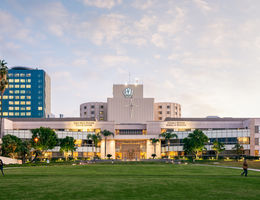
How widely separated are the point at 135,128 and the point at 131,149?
38.2ft

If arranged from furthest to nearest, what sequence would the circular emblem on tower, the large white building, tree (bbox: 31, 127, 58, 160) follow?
the circular emblem on tower
the large white building
tree (bbox: 31, 127, 58, 160)

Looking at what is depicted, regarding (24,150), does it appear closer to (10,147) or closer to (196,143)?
(10,147)

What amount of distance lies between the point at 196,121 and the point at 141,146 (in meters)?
29.9

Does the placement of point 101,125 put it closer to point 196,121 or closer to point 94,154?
point 94,154

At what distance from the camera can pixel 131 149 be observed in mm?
143625

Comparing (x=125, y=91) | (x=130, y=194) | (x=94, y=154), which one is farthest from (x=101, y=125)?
(x=130, y=194)

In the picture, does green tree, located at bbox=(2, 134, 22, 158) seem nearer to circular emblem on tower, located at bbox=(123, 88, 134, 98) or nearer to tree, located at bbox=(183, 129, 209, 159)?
tree, located at bbox=(183, 129, 209, 159)

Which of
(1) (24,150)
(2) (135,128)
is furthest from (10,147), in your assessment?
(2) (135,128)

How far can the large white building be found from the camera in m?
125

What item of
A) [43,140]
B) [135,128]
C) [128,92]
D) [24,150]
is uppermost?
[128,92]

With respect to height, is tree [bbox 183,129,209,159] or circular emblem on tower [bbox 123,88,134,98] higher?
circular emblem on tower [bbox 123,88,134,98]

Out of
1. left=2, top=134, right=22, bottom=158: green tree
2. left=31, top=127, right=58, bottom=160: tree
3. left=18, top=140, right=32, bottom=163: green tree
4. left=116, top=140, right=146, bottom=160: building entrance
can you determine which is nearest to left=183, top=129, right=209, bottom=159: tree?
left=116, top=140, right=146, bottom=160: building entrance

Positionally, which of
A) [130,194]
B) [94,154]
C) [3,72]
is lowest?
[94,154]

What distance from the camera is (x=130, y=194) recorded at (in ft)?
57.5
